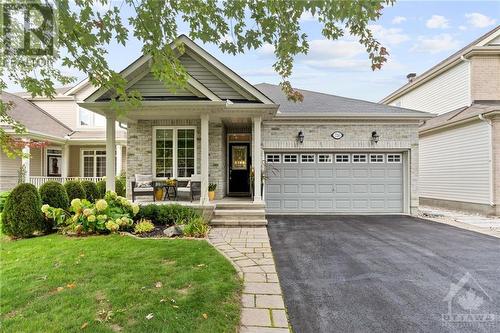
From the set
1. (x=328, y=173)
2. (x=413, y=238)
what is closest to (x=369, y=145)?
(x=328, y=173)

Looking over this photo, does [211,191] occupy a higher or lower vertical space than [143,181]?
lower

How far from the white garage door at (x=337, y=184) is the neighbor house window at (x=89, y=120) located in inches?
454

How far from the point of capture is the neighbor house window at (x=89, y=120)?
677 inches

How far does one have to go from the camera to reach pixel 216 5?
12.9 feet

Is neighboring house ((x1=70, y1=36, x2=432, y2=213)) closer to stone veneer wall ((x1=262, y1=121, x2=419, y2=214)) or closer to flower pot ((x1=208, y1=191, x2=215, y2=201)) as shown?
stone veneer wall ((x1=262, y1=121, x2=419, y2=214))

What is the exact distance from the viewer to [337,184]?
1130 cm

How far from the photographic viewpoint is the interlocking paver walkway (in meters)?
3.08

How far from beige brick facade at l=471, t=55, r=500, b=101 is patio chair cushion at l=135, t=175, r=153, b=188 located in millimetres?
14545

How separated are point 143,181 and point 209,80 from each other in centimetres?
417

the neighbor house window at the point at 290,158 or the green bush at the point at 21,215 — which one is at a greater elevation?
the neighbor house window at the point at 290,158

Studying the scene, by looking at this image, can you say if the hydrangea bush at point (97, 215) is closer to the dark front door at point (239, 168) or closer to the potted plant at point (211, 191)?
the potted plant at point (211, 191)

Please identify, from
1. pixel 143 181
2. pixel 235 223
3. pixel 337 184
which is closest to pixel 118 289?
pixel 235 223

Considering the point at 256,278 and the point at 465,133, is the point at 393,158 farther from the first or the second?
the point at 256,278

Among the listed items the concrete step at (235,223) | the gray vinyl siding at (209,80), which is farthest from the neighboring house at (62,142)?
the concrete step at (235,223)
